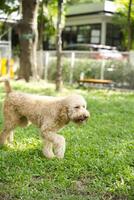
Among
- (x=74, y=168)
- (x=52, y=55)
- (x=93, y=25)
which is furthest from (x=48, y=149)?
(x=93, y=25)

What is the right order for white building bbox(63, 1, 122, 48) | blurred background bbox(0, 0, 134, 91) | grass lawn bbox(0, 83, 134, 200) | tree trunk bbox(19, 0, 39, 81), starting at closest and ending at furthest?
grass lawn bbox(0, 83, 134, 200)
blurred background bbox(0, 0, 134, 91)
tree trunk bbox(19, 0, 39, 81)
white building bbox(63, 1, 122, 48)

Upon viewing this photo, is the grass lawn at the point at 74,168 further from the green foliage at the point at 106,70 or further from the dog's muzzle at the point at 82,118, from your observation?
the green foliage at the point at 106,70

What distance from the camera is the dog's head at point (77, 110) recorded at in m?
5.26

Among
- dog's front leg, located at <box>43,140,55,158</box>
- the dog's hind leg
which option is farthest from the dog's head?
the dog's hind leg

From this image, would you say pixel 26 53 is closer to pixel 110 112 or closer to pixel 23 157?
pixel 110 112

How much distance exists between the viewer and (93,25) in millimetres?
36594

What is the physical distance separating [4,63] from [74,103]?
16.2 m

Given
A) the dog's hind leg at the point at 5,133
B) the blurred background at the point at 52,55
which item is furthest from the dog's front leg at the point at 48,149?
the blurred background at the point at 52,55

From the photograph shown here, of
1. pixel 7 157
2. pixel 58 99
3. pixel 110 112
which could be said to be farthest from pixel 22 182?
pixel 110 112

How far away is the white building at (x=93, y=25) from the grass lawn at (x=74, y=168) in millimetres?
27348

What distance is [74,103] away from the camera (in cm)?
532

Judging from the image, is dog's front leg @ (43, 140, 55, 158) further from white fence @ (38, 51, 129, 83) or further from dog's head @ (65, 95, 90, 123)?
white fence @ (38, 51, 129, 83)

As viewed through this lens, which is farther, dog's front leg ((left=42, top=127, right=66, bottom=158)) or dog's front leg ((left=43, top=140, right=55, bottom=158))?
dog's front leg ((left=43, top=140, right=55, bottom=158))

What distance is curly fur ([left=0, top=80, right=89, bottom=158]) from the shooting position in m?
5.35
